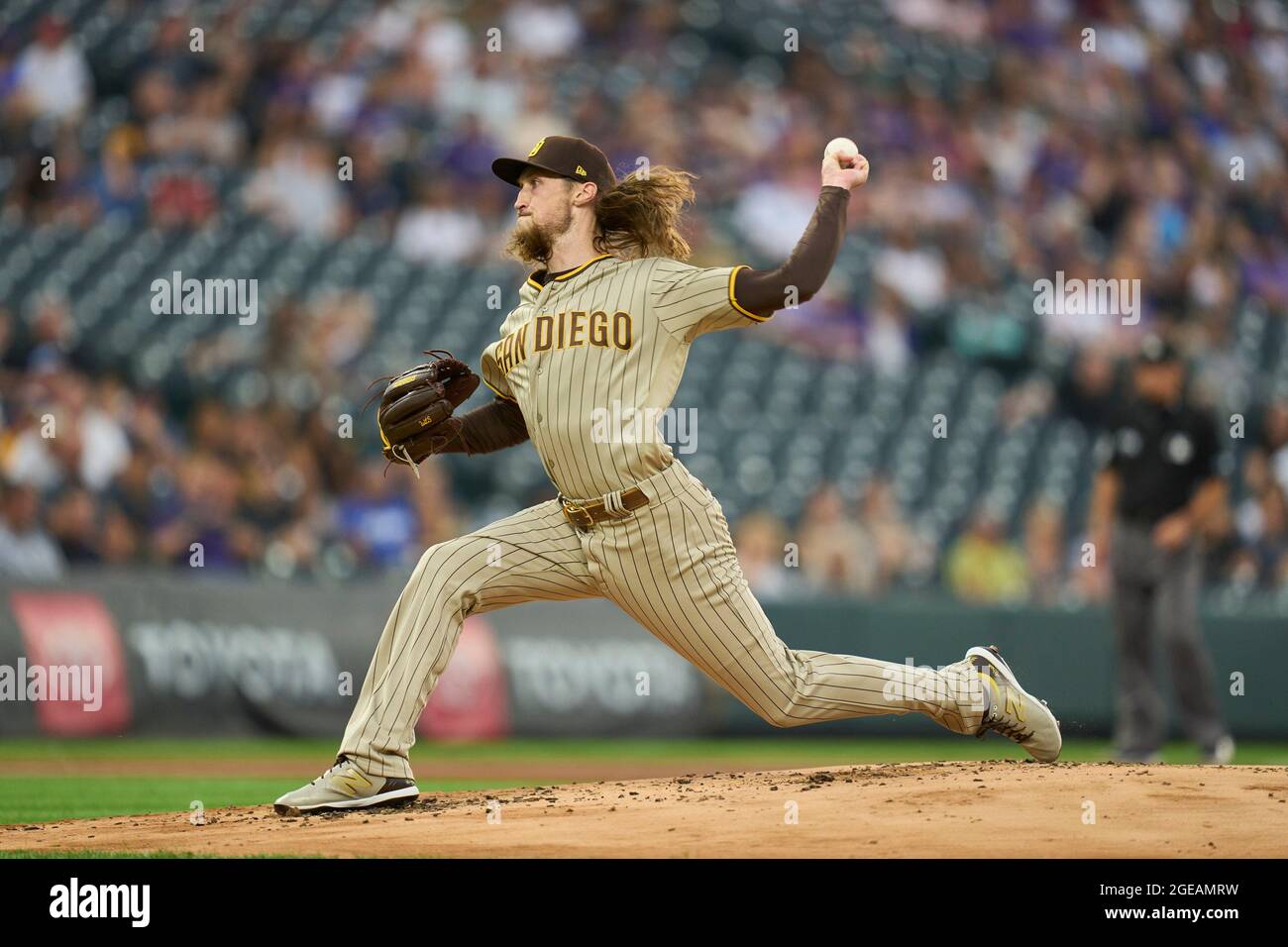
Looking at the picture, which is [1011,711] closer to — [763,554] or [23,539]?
[763,554]

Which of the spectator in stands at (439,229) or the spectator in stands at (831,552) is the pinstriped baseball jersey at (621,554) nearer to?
the spectator in stands at (831,552)

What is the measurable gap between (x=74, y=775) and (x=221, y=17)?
8188 mm

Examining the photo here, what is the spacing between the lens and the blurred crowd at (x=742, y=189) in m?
9.45

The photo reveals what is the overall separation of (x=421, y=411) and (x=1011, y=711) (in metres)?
1.88

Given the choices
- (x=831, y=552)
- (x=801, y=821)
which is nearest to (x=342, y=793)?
(x=801, y=821)

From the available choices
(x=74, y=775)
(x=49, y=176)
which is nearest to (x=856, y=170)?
(x=74, y=775)

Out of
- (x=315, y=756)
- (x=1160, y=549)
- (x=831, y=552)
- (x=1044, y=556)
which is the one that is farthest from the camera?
(x=1044, y=556)

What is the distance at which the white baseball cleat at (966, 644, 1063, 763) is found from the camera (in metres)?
4.48

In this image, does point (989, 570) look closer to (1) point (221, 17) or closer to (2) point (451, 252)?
(2) point (451, 252)

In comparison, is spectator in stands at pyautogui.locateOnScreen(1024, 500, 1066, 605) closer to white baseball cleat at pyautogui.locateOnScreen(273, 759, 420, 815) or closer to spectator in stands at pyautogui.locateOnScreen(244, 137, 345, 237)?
spectator in stands at pyautogui.locateOnScreen(244, 137, 345, 237)

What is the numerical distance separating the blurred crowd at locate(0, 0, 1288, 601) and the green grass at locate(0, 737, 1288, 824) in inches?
43.8

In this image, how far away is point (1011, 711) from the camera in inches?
178

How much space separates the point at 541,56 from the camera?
13.9m
